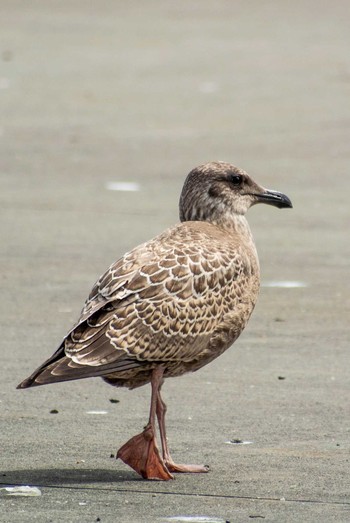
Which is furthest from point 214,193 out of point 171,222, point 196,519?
point 171,222

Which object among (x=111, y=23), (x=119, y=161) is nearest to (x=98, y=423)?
(x=119, y=161)

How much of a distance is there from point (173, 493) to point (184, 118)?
12.1 m

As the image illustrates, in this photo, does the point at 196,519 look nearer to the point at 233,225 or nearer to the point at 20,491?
the point at 20,491

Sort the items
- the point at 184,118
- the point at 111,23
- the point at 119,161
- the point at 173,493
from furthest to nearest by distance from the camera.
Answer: the point at 111,23, the point at 184,118, the point at 119,161, the point at 173,493

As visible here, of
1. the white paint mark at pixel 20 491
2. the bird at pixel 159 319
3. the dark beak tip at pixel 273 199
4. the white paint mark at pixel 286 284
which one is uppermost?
the dark beak tip at pixel 273 199

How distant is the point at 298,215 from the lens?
44.3 ft

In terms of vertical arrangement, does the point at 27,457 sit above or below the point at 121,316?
below

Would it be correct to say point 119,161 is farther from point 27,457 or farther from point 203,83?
point 27,457

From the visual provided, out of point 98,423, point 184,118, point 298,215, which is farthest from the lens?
point 184,118

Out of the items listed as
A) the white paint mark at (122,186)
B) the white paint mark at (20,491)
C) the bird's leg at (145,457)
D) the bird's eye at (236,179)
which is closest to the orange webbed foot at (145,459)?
the bird's leg at (145,457)

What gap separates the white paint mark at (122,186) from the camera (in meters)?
14.6

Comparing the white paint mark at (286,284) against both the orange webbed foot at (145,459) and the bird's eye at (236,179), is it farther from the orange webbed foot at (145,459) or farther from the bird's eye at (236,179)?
the orange webbed foot at (145,459)

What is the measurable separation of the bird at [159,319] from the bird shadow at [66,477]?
→ 10 centimetres

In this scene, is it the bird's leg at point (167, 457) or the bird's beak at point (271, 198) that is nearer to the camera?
the bird's leg at point (167, 457)
